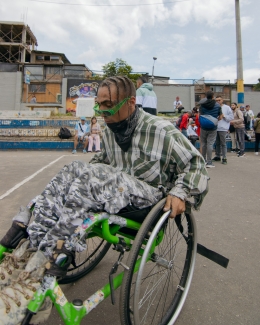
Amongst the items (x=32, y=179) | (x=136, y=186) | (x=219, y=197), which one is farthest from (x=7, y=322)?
(x=32, y=179)

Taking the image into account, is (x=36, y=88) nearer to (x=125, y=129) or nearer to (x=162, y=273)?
(x=125, y=129)

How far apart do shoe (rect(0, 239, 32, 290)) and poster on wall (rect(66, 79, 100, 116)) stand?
31.5m

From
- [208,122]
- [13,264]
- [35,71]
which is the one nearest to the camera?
[13,264]

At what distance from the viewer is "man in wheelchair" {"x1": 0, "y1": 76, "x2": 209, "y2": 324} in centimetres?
138

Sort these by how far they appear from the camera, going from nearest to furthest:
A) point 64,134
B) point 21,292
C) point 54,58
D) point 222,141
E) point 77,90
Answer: point 21,292 → point 222,141 → point 64,134 → point 77,90 → point 54,58

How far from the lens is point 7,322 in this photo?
1.22m

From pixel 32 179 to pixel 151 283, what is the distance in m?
4.37

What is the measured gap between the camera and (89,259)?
2.44 metres

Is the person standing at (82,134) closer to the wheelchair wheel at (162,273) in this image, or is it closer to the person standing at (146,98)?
the person standing at (146,98)

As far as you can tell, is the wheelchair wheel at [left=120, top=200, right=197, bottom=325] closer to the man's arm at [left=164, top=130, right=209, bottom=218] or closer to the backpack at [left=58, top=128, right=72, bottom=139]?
the man's arm at [left=164, top=130, right=209, bottom=218]

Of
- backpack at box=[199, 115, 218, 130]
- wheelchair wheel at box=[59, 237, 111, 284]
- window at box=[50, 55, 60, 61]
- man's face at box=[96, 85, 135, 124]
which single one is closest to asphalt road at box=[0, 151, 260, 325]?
wheelchair wheel at box=[59, 237, 111, 284]

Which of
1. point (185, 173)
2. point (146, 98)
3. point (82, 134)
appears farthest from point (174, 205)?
point (82, 134)

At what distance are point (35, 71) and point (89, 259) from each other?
34.9 metres

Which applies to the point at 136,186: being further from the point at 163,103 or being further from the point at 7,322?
the point at 163,103
